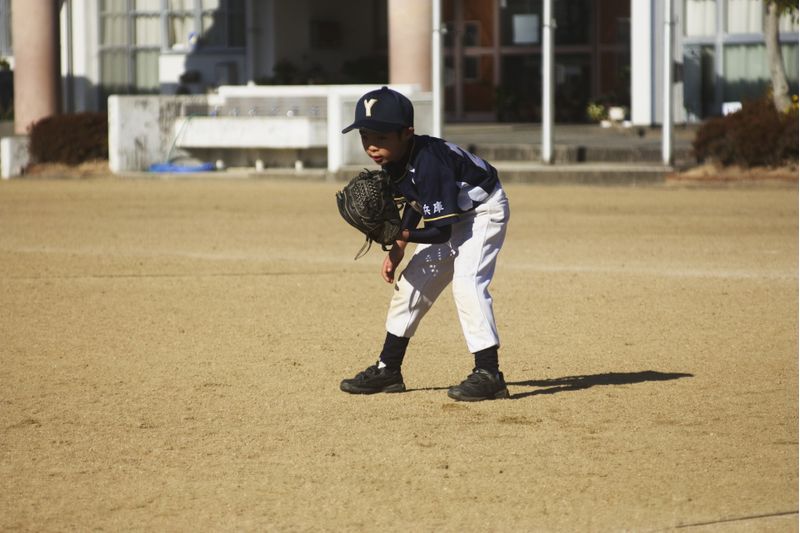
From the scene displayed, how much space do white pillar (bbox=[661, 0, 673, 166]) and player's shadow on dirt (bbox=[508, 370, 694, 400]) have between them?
13.4 m

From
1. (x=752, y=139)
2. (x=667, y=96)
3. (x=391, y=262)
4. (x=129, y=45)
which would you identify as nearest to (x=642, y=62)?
(x=667, y=96)

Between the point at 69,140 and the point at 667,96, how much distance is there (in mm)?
9610

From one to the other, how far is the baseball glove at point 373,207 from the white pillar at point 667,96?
48.0ft

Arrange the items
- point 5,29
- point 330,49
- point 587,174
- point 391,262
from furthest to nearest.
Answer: point 5,29
point 330,49
point 587,174
point 391,262

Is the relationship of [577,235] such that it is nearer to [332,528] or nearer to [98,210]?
[98,210]

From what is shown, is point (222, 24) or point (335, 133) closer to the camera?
point (335, 133)

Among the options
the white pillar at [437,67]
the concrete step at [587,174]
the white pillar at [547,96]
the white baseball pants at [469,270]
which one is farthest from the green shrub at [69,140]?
the white baseball pants at [469,270]

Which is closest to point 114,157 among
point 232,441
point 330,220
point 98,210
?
point 98,210

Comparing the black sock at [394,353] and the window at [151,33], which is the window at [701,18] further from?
the black sock at [394,353]

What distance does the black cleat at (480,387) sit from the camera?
22.1ft

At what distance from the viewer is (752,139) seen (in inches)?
757

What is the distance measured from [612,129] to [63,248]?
51.3 feet

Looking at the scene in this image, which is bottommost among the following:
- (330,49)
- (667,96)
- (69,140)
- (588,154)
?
(588,154)

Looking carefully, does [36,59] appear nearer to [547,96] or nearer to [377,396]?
[547,96]
